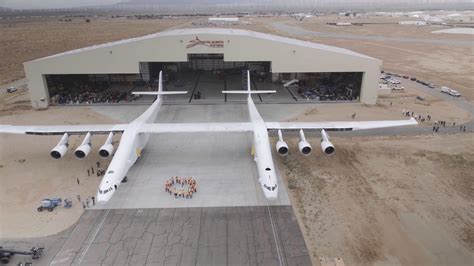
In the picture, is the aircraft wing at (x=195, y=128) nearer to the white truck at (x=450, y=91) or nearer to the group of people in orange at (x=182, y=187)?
the group of people in orange at (x=182, y=187)

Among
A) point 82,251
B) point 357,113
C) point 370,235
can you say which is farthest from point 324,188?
point 357,113

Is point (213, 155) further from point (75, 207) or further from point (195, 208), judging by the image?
point (75, 207)

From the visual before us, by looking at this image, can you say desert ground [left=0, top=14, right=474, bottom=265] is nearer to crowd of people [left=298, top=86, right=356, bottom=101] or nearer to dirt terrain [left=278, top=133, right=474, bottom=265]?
dirt terrain [left=278, top=133, right=474, bottom=265]

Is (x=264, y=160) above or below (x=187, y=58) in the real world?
below

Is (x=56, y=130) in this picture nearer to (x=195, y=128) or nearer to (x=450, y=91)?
(x=195, y=128)

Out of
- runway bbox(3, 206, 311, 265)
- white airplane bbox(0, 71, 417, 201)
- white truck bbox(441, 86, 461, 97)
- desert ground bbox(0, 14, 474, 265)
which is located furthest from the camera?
white truck bbox(441, 86, 461, 97)

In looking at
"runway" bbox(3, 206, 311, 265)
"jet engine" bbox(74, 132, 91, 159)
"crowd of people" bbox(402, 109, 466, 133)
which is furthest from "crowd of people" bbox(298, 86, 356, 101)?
"jet engine" bbox(74, 132, 91, 159)

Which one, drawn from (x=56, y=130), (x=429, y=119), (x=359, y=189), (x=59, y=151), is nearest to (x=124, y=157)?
(x=59, y=151)
